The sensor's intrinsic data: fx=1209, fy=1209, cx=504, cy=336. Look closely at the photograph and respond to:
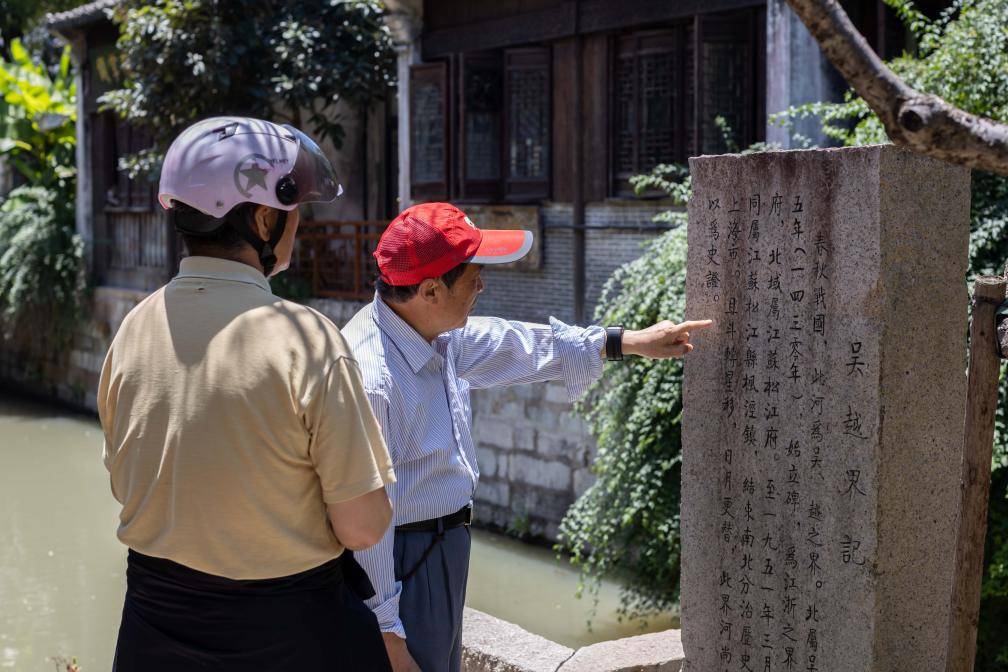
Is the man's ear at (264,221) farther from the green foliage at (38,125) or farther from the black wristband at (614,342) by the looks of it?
the green foliage at (38,125)

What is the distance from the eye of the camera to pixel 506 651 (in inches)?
170

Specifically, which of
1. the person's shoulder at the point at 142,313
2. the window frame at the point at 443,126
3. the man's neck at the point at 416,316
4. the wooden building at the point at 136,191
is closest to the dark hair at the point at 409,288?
the man's neck at the point at 416,316

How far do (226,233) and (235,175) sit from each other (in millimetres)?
115

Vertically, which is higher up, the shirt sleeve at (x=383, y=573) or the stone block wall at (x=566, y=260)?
the stone block wall at (x=566, y=260)

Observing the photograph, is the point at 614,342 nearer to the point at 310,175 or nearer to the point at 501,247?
the point at 501,247

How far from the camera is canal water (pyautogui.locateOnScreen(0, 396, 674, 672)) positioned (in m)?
7.07

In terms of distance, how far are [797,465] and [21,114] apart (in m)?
16.4

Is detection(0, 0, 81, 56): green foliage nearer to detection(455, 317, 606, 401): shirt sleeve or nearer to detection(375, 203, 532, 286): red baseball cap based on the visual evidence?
detection(455, 317, 606, 401): shirt sleeve

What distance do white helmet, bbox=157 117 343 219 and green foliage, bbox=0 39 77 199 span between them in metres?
16.0

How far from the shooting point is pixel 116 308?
1564 cm

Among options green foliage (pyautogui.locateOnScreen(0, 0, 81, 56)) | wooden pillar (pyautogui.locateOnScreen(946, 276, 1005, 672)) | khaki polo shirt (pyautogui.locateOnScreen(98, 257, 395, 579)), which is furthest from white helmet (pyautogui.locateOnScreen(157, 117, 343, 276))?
green foliage (pyautogui.locateOnScreen(0, 0, 81, 56))

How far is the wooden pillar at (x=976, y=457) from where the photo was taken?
121 inches

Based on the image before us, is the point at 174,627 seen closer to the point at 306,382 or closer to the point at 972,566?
the point at 306,382

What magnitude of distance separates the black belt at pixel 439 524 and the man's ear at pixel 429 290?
51 centimetres
